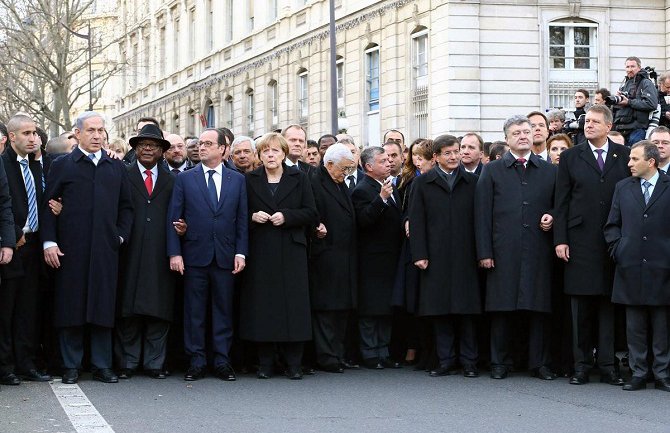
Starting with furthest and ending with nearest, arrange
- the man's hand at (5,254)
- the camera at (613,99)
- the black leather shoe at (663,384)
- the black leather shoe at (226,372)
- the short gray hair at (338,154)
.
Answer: the camera at (613,99)
the short gray hair at (338,154)
the black leather shoe at (226,372)
the black leather shoe at (663,384)
the man's hand at (5,254)

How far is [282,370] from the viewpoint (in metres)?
12.6

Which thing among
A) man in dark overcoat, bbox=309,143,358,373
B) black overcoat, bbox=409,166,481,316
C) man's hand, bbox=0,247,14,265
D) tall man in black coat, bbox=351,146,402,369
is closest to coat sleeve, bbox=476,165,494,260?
black overcoat, bbox=409,166,481,316

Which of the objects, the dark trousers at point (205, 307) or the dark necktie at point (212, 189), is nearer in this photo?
the dark trousers at point (205, 307)

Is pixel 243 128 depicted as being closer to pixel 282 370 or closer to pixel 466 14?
pixel 466 14

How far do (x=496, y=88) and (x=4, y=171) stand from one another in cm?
2091

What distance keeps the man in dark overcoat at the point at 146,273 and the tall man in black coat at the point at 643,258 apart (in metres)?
3.99

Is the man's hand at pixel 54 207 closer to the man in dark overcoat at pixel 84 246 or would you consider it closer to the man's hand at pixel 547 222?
the man in dark overcoat at pixel 84 246

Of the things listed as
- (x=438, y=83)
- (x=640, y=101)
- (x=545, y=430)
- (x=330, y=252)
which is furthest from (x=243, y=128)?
(x=545, y=430)

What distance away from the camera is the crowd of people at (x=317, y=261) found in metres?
11.7

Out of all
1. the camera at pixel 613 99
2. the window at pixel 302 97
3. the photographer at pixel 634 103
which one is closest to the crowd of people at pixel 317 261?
the camera at pixel 613 99

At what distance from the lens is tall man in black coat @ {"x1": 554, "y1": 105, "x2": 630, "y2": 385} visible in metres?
11.8

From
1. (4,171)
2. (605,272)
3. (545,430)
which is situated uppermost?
(4,171)

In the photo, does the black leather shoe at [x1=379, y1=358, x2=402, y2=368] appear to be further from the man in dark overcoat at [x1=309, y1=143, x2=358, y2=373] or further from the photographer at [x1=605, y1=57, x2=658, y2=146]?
the photographer at [x1=605, y1=57, x2=658, y2=146]

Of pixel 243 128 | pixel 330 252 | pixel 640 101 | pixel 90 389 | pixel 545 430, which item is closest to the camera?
pixel 545 430
